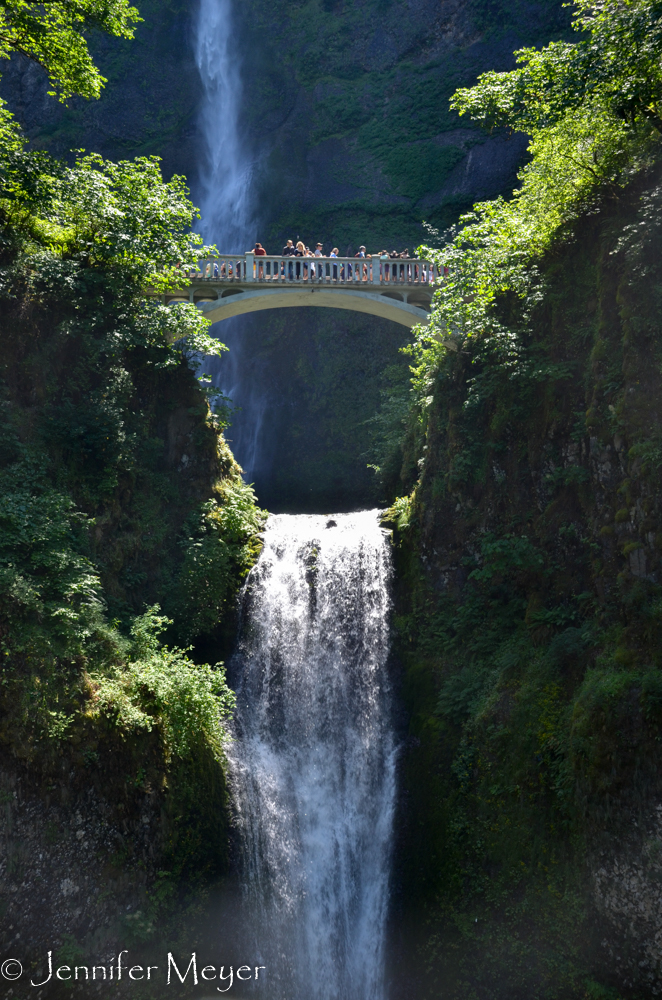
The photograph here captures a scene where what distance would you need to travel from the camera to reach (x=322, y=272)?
20.0 m

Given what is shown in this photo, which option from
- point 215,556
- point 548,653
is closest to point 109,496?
point 215,556

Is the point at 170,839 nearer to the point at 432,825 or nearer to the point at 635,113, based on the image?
the point at 432,825

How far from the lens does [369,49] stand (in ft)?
108

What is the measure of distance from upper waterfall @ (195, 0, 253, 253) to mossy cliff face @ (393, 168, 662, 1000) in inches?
783

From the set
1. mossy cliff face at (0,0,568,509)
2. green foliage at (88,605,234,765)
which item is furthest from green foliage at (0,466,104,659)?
mossy cliff face at (0,0,568,509)

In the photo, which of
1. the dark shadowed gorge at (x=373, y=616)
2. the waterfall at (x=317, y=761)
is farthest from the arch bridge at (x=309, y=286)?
the waterfall at (x=317, y=761)

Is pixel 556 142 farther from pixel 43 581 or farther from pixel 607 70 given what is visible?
pixel 43 581

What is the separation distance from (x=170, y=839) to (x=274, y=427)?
2010 centimetres

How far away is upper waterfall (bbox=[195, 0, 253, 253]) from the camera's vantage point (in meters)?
32.1

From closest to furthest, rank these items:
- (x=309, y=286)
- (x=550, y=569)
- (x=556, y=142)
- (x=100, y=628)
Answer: (x=100, y=628)
(x=550, y=569)
(x=556, y=142)
(x=309, y=286)

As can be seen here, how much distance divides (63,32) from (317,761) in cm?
1505

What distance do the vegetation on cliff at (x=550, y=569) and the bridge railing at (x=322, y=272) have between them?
171 inches

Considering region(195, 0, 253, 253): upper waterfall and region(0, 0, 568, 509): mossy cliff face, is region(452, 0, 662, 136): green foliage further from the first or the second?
region(195, 0, 253, 253): upper waterfall

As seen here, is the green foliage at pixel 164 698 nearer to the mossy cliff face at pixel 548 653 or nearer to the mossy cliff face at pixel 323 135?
the mossy cliff face at pixel 548 653
